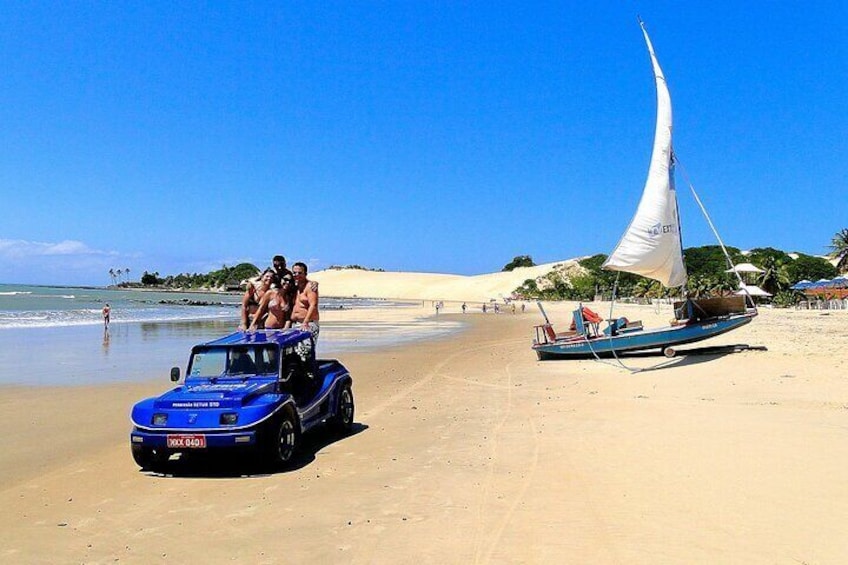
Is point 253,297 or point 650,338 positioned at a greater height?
point 253,297

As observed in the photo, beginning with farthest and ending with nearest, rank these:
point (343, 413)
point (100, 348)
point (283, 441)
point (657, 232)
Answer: point (100, 348) < point (657, 232) < point (343, 413) < point (283, 441)

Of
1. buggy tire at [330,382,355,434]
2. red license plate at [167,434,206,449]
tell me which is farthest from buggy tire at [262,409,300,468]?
buggy tire at [330,382,355,434]

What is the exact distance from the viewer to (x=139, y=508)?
6707mm

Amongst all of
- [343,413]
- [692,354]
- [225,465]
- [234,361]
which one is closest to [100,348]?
[343,413]

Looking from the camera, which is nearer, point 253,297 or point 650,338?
point 253,297

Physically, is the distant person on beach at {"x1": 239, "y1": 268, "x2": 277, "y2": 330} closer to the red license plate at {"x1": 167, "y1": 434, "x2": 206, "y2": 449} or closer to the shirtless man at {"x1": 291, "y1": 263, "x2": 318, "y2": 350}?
the shirtless man at {"x1": 291, "y1": 263, "x2": 318, "y2": 350}

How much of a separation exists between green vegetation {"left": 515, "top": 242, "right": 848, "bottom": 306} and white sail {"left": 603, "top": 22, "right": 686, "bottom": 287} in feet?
135

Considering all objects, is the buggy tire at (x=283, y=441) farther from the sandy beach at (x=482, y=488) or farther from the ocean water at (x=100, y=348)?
the ocean water at (x=100, y=348)

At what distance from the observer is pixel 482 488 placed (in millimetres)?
7070

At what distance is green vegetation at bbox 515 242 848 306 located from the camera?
7681 centimetres

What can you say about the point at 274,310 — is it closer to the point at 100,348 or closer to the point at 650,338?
the point at 650,338

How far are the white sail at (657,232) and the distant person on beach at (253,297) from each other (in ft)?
38.0

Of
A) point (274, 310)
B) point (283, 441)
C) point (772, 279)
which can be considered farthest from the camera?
point (772, 279)

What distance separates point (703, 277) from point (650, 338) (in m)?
72.6
